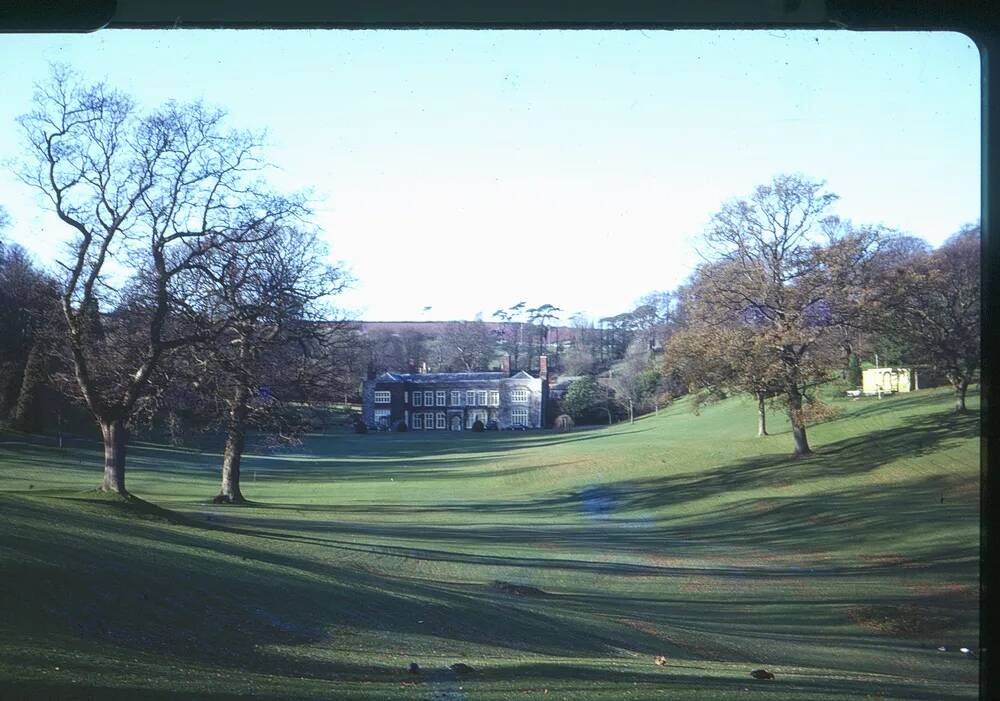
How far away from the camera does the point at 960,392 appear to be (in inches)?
185

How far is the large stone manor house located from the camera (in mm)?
5227

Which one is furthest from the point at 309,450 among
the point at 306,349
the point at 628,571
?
the point at 628,571

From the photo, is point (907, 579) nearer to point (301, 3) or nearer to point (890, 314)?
point (890, 314)

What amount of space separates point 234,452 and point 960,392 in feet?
12.4

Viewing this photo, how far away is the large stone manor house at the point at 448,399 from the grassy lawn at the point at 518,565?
110mm

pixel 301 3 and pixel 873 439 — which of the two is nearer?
pixel 301 3

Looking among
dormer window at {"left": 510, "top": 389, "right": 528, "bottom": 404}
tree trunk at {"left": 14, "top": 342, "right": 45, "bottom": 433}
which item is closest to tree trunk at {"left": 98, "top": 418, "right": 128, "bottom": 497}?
tree trunk at {"left": 14, "top": 342, "right": 45, "bottom": 433}

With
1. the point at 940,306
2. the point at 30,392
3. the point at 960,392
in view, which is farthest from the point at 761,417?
the point at 30,392

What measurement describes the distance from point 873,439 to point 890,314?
Answer: 2.78ft

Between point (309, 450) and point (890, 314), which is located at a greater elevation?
point (890, 314)

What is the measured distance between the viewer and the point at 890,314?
5402mm

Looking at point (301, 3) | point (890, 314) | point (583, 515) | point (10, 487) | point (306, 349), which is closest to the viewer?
point (301, 3)

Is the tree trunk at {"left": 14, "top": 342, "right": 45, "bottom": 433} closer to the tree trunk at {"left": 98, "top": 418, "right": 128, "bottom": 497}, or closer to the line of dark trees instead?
the tree trunk at {"left": 98, "top": 418, "right": 128, "bottom": 497}

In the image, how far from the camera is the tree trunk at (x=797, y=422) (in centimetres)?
588
